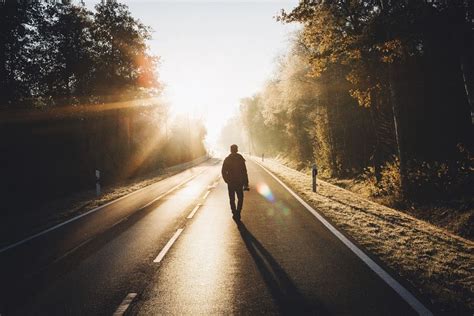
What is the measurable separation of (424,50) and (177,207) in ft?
44.0

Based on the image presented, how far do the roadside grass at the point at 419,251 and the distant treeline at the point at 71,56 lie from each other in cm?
1806

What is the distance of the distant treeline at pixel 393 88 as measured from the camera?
9.50m

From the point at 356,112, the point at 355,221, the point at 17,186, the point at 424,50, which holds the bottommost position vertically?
the point at 355,221

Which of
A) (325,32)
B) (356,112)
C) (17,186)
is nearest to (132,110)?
(17,186)

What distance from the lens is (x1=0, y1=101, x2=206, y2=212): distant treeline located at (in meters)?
16.9

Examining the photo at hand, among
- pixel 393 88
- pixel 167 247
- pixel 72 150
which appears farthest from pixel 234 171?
pixel 72 150

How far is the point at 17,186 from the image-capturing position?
16.6m

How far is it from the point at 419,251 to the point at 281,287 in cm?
315

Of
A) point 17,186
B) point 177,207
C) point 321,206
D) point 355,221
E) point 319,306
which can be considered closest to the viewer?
point 319,306

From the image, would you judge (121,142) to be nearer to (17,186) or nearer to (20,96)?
(20,96)

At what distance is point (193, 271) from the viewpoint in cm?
541

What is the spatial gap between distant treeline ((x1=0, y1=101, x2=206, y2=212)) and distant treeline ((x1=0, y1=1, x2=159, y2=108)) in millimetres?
1193

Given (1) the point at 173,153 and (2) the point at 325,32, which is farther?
(1) the point at 173,153

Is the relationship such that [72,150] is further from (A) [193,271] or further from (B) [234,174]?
(A) [193,271]
